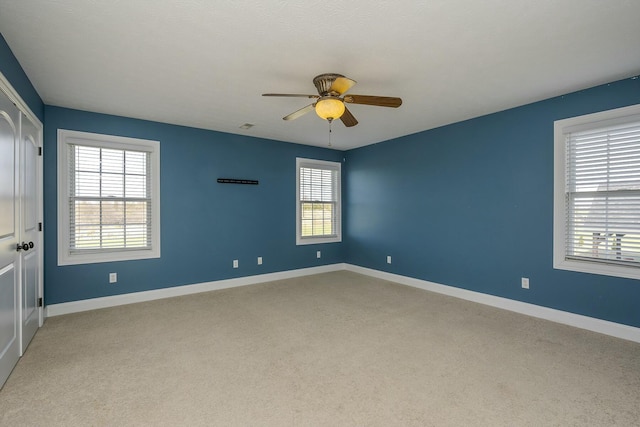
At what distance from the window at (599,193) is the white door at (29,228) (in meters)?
5.26

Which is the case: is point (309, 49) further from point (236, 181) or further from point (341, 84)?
point (236, 181)

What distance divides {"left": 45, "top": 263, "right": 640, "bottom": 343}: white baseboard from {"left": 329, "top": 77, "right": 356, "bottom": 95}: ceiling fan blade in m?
3.28

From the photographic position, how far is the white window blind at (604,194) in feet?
9.71

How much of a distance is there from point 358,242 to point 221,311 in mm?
3130

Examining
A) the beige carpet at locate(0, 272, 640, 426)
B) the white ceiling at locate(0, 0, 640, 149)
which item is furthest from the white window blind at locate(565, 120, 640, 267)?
the beige carpet at locate(0, 272, 640, 426)

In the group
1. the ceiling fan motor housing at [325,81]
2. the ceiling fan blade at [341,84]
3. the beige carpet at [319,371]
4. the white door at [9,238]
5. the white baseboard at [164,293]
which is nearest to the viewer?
the beige carpet at [319,371]

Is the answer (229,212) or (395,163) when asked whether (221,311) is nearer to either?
(229,212)

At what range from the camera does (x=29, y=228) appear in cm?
296

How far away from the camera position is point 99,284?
12.9 feet

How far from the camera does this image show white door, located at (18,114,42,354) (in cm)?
269

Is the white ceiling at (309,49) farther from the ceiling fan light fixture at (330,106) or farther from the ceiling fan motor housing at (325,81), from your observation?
Answer: the ceiling fan light fixture at (330,106)

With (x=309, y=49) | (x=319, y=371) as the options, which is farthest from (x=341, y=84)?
(x=319, y=371)

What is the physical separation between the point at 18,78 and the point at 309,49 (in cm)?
248

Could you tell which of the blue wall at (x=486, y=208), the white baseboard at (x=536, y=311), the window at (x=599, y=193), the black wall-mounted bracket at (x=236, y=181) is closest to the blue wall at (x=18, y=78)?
the black wall-mounted bracket at (x=236, y=181)
